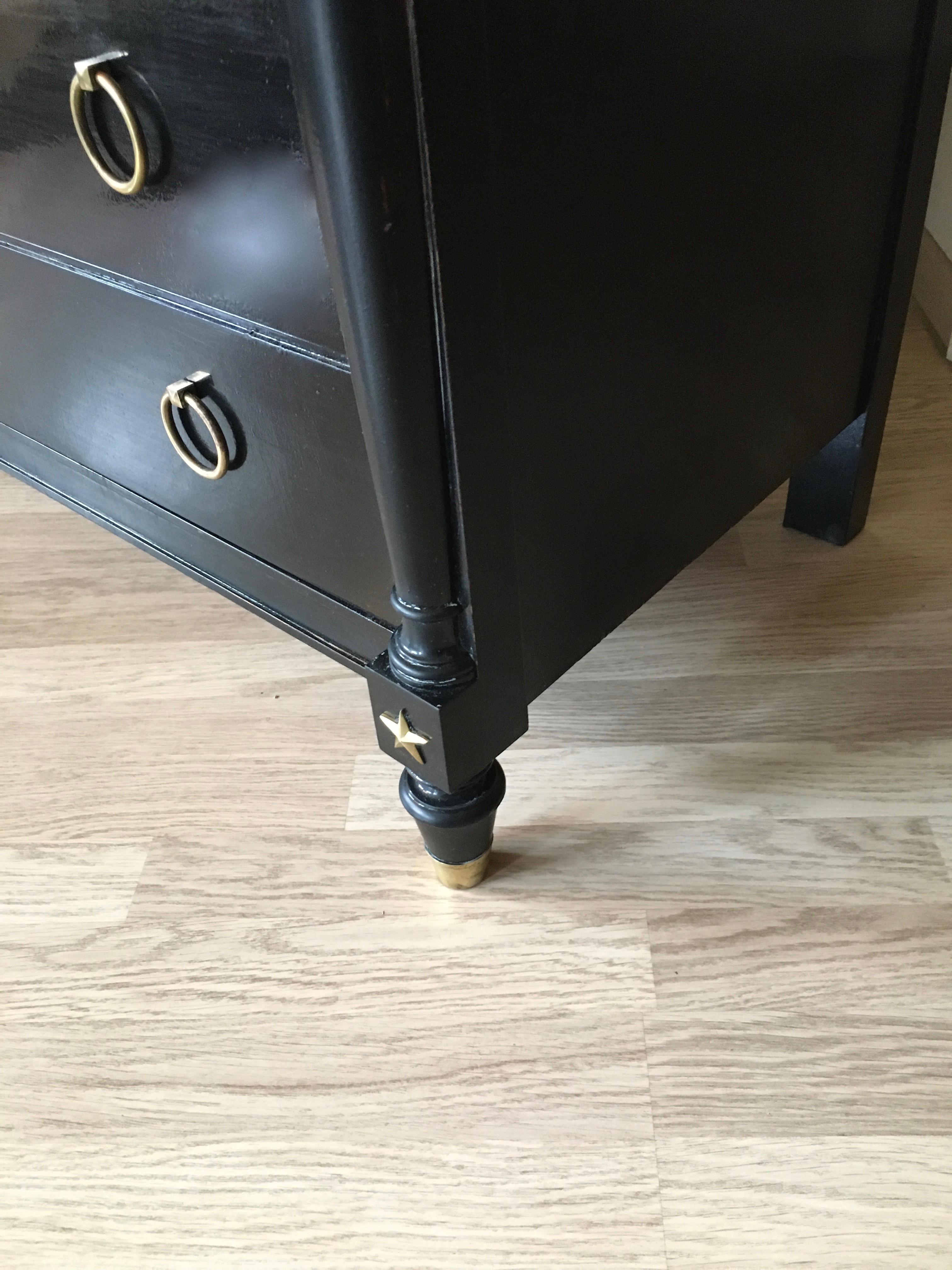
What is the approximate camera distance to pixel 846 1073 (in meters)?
0.59

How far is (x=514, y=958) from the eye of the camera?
26.6 inches

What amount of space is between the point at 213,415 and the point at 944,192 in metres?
1.13

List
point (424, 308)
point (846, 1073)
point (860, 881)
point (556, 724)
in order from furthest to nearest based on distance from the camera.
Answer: point (556, 724), point (860, 881), point (846, 1073), point (424, 308)

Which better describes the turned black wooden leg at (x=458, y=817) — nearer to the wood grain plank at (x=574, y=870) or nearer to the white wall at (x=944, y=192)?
the wood grain plank at (x=574, y=870)

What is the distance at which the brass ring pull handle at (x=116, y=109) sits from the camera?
49 cm

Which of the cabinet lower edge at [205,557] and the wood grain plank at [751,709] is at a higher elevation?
the cabinet lower edge at [205,557]

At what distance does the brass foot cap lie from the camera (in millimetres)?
706

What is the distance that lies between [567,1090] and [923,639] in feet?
1.69

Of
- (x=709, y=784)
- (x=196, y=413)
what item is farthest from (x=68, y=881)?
(x=709, y=784)

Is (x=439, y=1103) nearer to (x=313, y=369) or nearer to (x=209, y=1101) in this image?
(x=209, y=1101)

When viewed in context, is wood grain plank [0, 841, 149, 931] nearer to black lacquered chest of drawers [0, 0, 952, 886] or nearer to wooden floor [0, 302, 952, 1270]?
wooden floor [0, 302, 952, 1270]

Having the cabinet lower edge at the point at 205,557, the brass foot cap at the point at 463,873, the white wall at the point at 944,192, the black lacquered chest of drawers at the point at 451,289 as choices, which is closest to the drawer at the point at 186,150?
the black lacquered chest of drawers at the point at 451,289

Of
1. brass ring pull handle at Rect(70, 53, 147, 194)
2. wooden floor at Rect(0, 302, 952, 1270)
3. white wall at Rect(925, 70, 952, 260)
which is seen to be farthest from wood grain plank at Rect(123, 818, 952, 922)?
white wall at Rect(925, 70, 952, 260)

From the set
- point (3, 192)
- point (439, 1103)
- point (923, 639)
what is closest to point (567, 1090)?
point (439, 1103)
